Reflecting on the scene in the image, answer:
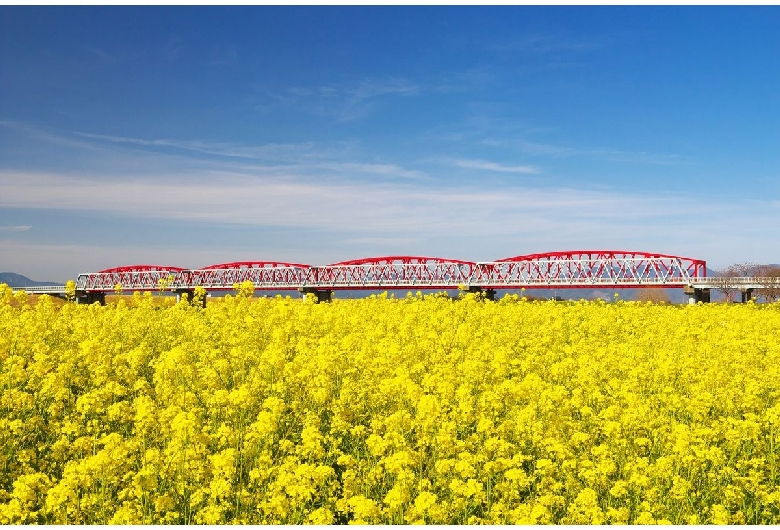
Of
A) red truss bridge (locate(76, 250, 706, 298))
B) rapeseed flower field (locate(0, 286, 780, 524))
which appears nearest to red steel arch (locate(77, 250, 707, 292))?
red truss bridge (locate(76, 250, 706, 298))

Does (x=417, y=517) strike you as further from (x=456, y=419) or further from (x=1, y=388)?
(x=1, y=388)

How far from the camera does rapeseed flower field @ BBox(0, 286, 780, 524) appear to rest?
594 centimetres

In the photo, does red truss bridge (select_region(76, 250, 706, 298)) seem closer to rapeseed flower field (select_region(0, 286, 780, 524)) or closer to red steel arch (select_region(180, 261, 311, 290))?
red steel arch (select_region(180, 261, 311, 290))

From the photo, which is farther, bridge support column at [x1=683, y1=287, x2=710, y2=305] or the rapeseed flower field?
bridge support column at [x1=683, y1=287, x2=710, y2=305]

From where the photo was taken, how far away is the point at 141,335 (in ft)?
44.8

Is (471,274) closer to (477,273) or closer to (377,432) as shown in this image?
(477,273)

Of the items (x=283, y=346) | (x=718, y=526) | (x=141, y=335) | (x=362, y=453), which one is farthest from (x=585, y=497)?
(x=141, y=335)

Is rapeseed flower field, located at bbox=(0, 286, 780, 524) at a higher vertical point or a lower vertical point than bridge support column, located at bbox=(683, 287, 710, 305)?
lower

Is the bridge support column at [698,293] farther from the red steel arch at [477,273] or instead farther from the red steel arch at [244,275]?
the red steel arch at [244,275]

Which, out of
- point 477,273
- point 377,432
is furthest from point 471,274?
point 377,432

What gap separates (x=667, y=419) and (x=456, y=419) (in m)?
2.67

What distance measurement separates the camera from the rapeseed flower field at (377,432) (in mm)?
5941

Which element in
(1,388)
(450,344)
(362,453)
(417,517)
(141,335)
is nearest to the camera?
(417,517)

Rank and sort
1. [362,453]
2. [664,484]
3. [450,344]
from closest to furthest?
1. [664,484]
2. [362,453]
3. [450,344]
